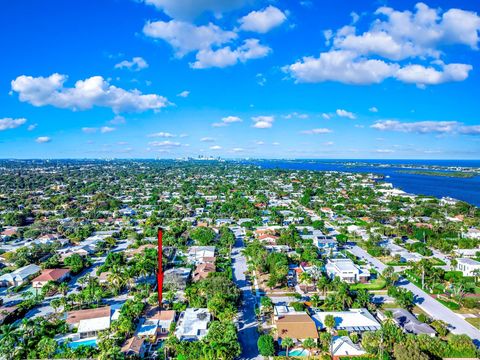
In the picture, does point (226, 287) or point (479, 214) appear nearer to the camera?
point (226, 287)

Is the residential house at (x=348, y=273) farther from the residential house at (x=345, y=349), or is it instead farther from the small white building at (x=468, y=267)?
the residential house at (x=345, y=349)

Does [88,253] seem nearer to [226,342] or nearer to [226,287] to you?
[226,287]

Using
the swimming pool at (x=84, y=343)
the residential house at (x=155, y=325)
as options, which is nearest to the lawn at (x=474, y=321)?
the residential house at (x=155, y=325)

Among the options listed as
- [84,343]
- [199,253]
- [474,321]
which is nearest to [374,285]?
[474,321]

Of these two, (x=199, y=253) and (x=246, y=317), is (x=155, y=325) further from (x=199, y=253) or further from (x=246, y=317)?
(x=199, y=253)

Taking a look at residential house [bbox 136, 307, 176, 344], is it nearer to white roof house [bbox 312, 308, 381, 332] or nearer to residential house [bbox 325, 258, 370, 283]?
white roof house [bbox 312, 308, 381, 332]

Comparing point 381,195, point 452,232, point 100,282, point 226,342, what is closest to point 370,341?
point 226,342

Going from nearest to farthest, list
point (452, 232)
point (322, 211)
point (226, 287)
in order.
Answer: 1. point (226, 287)
2. point (452, 232)
3. point (322, 211)
